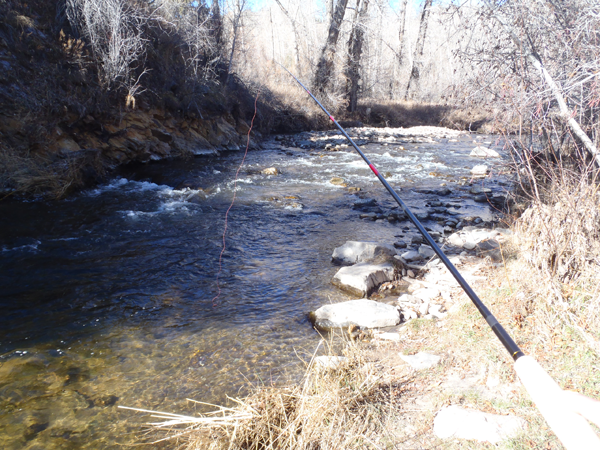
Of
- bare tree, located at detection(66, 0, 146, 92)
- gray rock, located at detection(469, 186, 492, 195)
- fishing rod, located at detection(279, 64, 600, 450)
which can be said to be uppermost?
bare tree, located at detection(66, 0, 146, 92)

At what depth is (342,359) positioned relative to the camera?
2.85 m

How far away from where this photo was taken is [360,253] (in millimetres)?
5449

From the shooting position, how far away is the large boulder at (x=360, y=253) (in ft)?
17.4

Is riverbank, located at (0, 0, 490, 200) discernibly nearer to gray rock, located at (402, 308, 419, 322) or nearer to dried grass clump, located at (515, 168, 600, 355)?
dried grass clump, located at (515, 168, 600, 355)

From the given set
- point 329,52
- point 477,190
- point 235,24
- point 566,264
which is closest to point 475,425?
point 566,264

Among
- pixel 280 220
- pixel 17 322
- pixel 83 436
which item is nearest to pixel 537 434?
pixel 83 436

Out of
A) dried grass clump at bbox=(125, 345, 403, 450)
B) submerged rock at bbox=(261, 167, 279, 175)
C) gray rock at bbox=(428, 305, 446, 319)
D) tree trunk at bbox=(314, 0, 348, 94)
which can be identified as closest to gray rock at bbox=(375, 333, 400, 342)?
gray rock at bbox=(428, 305, 446, 319)

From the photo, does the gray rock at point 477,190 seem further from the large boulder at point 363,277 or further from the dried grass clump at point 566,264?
the dried grass clump at point 566,264

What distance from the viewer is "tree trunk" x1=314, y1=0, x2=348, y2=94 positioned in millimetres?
21734

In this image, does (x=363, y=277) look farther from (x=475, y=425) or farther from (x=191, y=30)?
(x=191, y=30)

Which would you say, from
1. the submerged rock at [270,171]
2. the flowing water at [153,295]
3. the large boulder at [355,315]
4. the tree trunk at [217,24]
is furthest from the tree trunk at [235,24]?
the large boulder at [355,315]

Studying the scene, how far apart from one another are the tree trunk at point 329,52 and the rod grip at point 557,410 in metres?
23.5

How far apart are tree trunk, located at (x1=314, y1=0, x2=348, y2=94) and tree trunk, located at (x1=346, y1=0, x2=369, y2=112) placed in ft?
3.78

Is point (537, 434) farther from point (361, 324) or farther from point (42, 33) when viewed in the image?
point (42, 33)
